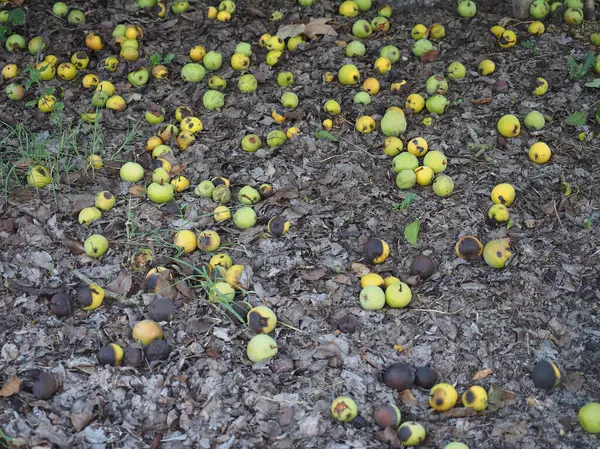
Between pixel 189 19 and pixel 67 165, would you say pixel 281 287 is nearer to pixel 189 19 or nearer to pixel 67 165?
pixel 67 165

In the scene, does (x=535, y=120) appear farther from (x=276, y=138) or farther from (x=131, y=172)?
(x=131, y=172)

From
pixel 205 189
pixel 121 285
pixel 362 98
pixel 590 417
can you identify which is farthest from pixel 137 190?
pixel 590 417

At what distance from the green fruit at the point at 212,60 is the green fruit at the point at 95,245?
2265 millimetres

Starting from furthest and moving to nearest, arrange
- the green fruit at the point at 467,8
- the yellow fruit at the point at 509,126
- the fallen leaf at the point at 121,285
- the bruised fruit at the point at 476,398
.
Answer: the green fruit at the point at 467,8 → the yellow fruit at the point at 509,126 → the fallen leaf at the point at 121,285 → the bruised fruit at the point at 476,398

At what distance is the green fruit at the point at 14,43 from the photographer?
648 centimetres

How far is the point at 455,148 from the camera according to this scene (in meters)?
5.39

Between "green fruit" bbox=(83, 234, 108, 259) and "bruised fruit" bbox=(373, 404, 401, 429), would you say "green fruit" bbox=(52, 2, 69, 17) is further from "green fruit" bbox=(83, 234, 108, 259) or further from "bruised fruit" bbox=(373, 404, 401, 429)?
"bruised fruit" bbox=(373, 404, 401, 429)

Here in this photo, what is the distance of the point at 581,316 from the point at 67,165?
3.97m

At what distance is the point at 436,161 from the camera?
5.14m

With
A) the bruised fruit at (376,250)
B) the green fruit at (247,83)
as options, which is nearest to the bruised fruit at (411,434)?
the bruised fruit at (376,250)

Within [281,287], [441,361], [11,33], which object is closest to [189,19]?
[11,33]

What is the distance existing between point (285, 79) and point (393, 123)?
114cm

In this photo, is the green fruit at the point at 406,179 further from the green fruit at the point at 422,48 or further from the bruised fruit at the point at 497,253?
the green fruit at the point at 422,48

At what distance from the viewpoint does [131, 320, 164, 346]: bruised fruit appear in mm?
4074
